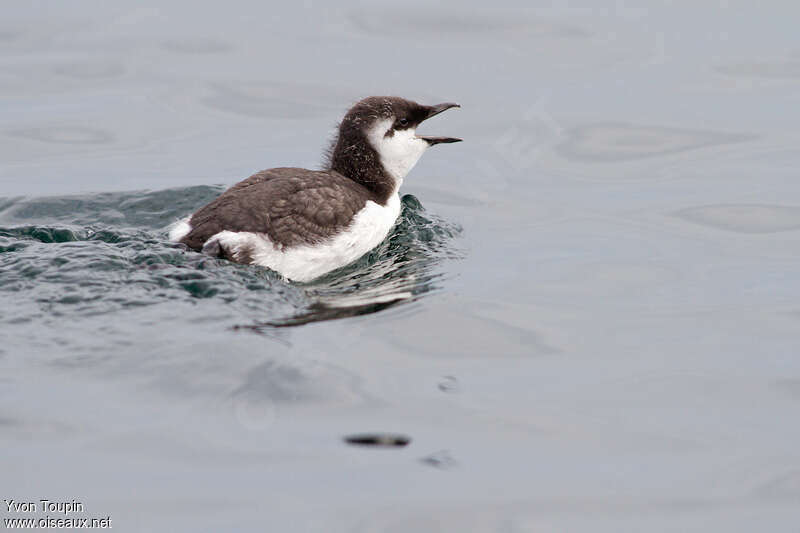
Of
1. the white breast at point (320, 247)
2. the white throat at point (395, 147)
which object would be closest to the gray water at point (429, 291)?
the white breast at point (320, 247)

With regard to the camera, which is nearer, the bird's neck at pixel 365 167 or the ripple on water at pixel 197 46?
the bird's neck at pixel 365 167

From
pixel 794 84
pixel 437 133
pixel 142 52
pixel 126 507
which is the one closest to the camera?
pixel 126 507

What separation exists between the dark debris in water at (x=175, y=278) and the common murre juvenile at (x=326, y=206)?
0.15 metres

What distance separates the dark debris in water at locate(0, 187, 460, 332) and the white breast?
100 mm

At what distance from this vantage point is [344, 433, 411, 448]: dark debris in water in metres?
5.25

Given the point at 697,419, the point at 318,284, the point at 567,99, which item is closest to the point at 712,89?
the point at 567,99

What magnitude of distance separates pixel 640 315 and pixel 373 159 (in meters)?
2.60

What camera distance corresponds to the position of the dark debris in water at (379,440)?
525 centimetres

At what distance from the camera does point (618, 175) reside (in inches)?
458

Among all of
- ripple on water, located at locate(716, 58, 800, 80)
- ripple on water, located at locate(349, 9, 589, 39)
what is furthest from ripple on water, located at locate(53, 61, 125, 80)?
ripple on water, located at locate(716, 58, 800, 80)

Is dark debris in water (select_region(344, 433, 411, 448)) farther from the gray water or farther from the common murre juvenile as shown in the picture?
the common murre juvenile

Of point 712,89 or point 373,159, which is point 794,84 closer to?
point 712,89

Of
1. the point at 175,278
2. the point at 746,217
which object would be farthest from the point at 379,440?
the point at 746,217

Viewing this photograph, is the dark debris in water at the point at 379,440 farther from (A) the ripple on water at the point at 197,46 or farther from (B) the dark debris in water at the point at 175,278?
(A) the ripple on water at the point at 197,46
